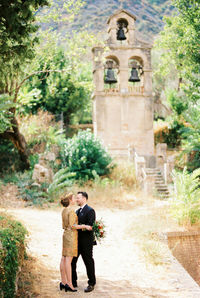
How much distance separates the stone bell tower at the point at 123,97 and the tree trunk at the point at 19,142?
4771 millimetres

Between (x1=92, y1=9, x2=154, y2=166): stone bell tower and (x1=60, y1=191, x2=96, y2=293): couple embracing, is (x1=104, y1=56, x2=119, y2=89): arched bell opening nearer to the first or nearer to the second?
(x1=92, y1=9, x2=154, y2=166): stone bell tower

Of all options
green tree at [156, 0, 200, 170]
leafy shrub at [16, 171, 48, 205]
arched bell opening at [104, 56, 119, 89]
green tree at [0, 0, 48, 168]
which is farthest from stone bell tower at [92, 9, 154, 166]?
green tree at [0, 0, 48, 168]

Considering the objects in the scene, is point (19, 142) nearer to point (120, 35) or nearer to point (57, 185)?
point (57, 185)

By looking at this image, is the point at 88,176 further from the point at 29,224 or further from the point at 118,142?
the point at 29,224

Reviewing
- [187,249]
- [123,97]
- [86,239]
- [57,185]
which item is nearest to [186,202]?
[187,249]

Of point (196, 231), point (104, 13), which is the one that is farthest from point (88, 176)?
point (104, 13)

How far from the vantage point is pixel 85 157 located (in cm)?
1478

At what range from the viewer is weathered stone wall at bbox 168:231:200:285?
7902 millimetres

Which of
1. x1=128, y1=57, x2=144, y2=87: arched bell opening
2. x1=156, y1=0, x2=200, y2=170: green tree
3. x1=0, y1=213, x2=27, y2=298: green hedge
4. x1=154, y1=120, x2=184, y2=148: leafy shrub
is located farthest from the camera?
x1=154, y1=120, x2=184, y2=148: leafy shrub

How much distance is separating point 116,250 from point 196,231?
2.02 m

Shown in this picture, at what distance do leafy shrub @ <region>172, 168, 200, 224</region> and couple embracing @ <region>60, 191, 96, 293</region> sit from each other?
14.3 feet

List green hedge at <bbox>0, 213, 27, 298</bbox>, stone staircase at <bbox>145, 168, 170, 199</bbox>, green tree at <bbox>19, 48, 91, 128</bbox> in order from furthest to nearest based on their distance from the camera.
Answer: green tree at <bbox>19, 48, 91, 128</bbox>, stone staircase at <bbox>145, 168, 170, 199</bbox>, green hedge at <bbox>0, 213, 27, 298</bbox>

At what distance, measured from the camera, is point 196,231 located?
821 cm

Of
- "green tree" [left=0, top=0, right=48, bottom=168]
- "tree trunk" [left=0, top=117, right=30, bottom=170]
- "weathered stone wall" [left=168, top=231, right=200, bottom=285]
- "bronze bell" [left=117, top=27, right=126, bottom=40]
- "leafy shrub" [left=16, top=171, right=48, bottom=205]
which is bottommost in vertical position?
"weathered stone wall" [left=168, top=231, right=200, bottom=285]
